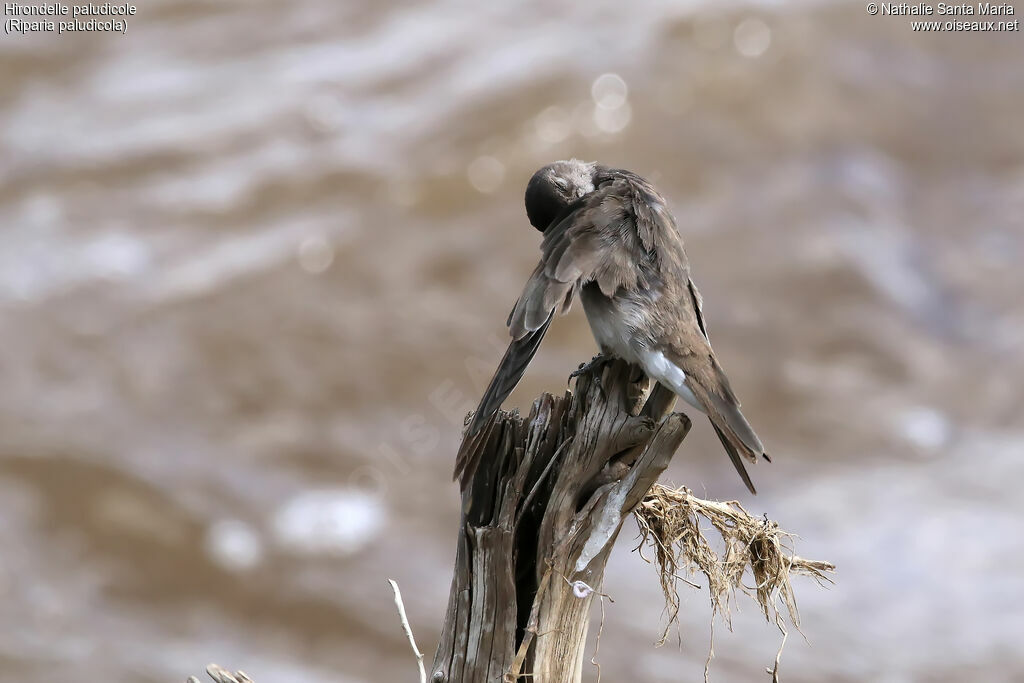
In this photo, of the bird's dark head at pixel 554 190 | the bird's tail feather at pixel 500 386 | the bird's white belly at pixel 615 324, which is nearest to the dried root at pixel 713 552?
the bird's white belly at pixel 615 324

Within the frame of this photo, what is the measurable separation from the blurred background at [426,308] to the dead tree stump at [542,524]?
5472mm

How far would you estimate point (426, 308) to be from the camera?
12.2 m

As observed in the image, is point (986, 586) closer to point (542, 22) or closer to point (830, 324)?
point (830, 324)

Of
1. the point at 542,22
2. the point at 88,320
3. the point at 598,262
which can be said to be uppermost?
the point at 542,22

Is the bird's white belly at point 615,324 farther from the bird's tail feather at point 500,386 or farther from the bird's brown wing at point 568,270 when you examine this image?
the bird's tail feather at point 500,386

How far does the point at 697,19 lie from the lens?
1420 cm

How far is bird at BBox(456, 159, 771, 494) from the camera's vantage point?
3641 millimetres

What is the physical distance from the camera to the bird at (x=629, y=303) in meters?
3.64

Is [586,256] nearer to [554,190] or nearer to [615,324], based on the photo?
[615,324]

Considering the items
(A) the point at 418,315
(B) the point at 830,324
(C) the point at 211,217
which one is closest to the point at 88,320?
(C) the point at 211,217

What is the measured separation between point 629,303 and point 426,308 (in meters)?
8.30

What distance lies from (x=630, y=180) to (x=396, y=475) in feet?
23.0

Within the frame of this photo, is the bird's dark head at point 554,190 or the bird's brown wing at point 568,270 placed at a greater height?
the bird's dark head at point 554,190

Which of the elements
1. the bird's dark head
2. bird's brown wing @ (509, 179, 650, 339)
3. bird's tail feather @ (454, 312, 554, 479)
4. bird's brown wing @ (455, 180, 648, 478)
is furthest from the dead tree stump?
the bird's dark head
